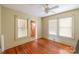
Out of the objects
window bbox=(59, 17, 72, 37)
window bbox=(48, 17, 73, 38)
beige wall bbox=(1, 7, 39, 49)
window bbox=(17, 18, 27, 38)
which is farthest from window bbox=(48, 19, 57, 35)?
beige wall bbox=(1, 7, 39, 49)

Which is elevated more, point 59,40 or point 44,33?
point 44,33

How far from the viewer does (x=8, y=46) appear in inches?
77.8

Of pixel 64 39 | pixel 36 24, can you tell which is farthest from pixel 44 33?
pixel 64 39

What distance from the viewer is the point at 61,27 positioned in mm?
2734

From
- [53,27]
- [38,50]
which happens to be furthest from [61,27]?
[38,50]

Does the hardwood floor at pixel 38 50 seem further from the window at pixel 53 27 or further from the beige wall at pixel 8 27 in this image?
the window at pixel 53 27

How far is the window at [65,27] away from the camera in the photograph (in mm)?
2424

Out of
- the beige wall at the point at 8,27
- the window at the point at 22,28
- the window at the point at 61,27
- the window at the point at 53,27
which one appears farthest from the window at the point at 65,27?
the beige wall at the point at 8,27

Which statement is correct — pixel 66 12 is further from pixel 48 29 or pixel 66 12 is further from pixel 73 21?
pixel 48 29

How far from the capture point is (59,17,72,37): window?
2.42 metres

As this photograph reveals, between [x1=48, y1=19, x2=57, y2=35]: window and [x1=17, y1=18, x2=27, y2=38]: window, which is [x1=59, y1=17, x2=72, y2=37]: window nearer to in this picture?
[x1=48, y1=19, x2=57, y2=35]: window

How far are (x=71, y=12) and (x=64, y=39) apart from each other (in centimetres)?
98
